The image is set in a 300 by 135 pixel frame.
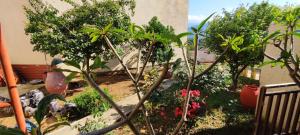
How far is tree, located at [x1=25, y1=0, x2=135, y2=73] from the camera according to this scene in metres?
8.34

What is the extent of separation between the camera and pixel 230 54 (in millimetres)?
8930

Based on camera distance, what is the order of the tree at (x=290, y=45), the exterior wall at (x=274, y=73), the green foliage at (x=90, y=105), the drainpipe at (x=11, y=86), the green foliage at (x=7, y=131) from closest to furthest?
the green foliage at (x=7, y=131) → the drainpipe at (x=11, y=86) → the tree at (x=290, y=45) → the exterior wall at (x=274, y=73) → the green foliage at (x=90, y=105)

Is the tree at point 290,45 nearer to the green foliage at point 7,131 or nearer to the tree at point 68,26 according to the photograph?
the green foliage at point 7,131

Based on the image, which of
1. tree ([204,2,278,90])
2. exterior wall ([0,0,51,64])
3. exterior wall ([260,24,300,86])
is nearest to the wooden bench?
exterior wall ([260,24,300,86])

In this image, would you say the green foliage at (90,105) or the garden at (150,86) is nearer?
the garden at (150,86)

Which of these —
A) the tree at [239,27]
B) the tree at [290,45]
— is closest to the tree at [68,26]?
the tree at [239,27]

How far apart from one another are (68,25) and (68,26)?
1.5 inches

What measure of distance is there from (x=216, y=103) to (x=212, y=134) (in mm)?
1478

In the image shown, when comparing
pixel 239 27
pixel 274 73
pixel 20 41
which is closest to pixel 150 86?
pixel 274 73

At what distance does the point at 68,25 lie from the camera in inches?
354

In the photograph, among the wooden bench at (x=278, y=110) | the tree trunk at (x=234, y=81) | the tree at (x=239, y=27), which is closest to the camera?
the wooden bench at (x=278, y=110)

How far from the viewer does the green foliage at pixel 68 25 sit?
8.34 m

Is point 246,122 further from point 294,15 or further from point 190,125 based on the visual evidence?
point 294,15

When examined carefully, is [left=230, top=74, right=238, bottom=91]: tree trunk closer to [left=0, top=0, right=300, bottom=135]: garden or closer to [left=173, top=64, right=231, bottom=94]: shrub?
[left=0, top=0, right=300, bottom=135]: garden
